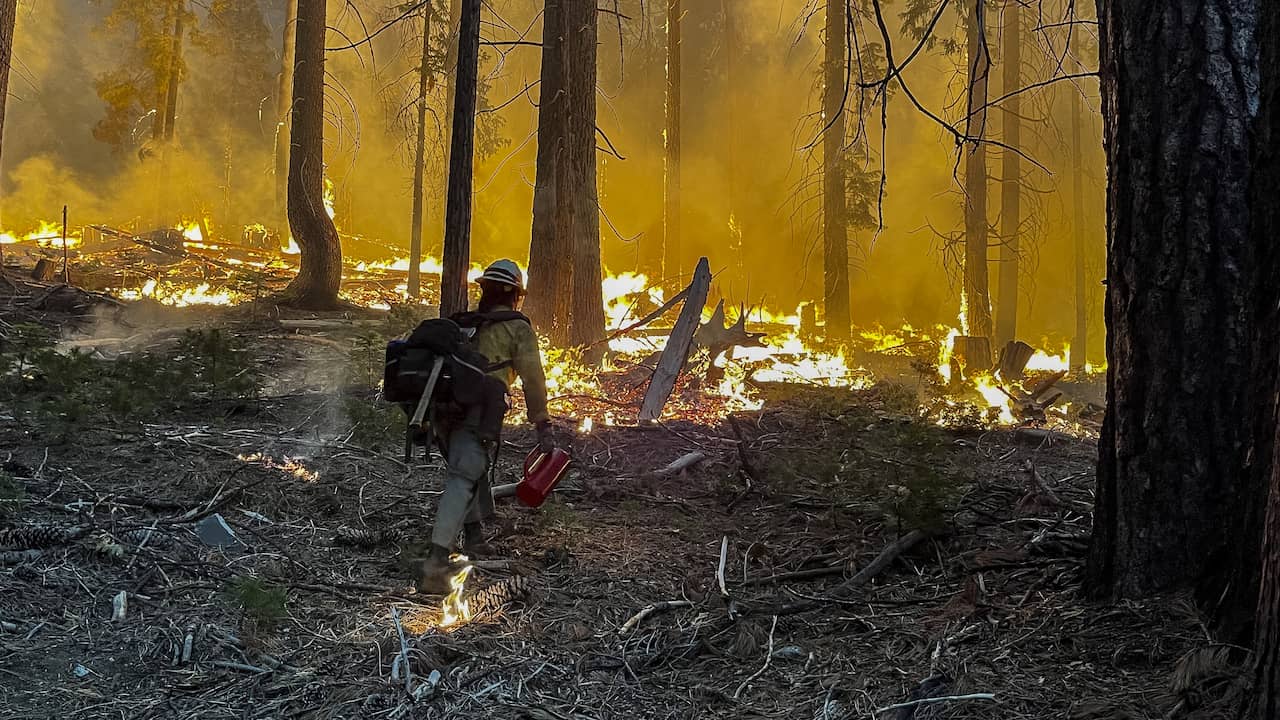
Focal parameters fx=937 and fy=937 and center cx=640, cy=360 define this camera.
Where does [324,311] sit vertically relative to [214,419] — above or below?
above

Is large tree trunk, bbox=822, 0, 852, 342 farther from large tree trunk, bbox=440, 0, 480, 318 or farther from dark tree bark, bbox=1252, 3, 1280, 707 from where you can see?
dark tree bark, bbox=1252, 3, 1280, 707

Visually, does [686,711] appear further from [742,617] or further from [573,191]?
[573,191]

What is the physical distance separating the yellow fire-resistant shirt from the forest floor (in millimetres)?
971

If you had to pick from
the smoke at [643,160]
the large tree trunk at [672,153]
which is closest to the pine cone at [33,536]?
the large tree trunk at [672,153]

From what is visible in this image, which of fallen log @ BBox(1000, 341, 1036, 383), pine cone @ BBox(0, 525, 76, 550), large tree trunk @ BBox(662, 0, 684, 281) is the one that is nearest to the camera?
pine cone @ BBox(0, 525, 76, 550)

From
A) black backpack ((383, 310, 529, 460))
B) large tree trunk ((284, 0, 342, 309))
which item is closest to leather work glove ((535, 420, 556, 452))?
black backpack ((383, 310, 529, 460))

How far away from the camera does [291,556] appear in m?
5.68

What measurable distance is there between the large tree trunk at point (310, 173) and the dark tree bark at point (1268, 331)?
49.6ft

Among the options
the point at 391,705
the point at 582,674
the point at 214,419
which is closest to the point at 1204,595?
the point at 582,674

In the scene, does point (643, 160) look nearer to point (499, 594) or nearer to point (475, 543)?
point (475, 543)

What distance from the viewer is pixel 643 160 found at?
36.3 m

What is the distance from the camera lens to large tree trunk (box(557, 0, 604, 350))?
1231cm

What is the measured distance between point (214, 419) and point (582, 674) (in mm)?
5780

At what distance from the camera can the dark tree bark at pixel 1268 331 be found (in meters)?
2.57
